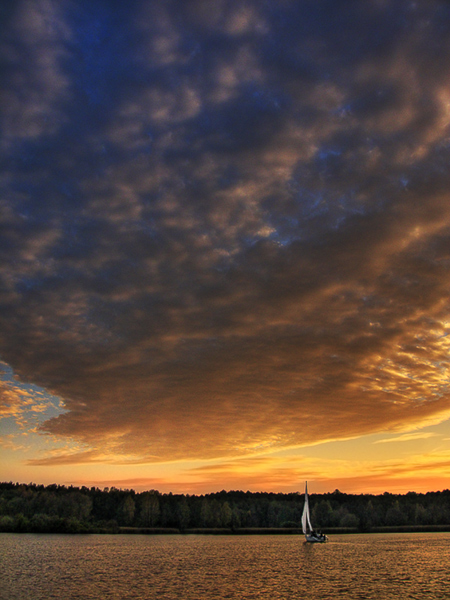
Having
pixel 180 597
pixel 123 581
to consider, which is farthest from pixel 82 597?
pixel 123 581

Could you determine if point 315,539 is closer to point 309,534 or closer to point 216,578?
point 309,534

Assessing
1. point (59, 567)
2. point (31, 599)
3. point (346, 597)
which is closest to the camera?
point (31, 599)

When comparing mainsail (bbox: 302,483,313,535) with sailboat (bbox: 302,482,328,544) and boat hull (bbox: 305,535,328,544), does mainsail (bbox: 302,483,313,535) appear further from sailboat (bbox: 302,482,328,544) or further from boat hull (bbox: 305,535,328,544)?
boat hull (bbox: 305,535,328,544)

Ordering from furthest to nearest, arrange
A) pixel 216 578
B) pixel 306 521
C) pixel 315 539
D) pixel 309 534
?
pixel 306 521
pixel 309 534
pixel 315 539
pixel 216 578

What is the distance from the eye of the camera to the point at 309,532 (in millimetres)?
180125

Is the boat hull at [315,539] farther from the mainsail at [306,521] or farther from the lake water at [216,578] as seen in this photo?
the lake water at [216,578]

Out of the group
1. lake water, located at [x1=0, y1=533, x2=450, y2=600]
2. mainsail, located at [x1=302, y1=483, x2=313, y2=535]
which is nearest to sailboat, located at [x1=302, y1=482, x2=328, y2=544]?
mainsail, located at [x1=302, y1=483, x2=313, y2=535]

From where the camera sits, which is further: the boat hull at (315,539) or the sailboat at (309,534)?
the sailboat at (309,534)

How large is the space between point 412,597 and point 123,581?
36961 millimetres

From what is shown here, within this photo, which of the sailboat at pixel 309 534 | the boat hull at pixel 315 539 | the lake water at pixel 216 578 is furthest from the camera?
the sailboat at pixel 309 534

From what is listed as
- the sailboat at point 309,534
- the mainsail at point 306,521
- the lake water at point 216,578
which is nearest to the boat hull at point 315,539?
the sailboat at point 309,534

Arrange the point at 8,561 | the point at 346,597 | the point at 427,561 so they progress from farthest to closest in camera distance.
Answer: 1. the point at 427,561
2. the point at 8,561
3. the point at 346,597

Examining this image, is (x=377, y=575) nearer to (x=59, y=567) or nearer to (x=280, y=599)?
(x=280, y=599)

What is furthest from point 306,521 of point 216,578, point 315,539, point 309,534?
point 216,578
